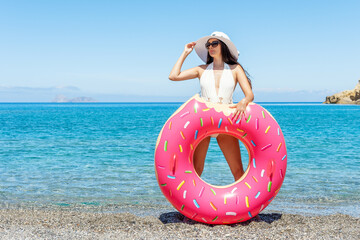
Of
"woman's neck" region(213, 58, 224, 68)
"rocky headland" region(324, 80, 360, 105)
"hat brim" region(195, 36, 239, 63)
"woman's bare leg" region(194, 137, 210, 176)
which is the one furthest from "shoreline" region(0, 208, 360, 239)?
"rocky headland" region(324, 80, 360, 105)

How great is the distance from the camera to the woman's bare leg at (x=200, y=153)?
12.4ft

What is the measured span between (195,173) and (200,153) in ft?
0.98

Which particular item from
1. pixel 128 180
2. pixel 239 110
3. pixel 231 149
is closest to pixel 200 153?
pixel 231 149

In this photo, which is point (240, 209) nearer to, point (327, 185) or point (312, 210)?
point (312, 210)

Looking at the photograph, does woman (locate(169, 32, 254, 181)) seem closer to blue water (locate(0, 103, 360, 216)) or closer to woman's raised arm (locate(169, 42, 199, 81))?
woman's raised arm (locate(169, 42, 199, 81))

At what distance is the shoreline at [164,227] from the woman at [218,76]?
557 millimetres

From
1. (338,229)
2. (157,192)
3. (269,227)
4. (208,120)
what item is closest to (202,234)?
(269,227)

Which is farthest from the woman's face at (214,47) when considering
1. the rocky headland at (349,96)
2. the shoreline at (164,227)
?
the rocky headland at (349,96)

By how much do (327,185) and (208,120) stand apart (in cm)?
369

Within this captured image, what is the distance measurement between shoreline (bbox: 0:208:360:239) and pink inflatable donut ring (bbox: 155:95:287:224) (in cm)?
17

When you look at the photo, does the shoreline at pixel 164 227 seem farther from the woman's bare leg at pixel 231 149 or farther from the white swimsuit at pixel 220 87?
the white swimsuit at pixel 220 87

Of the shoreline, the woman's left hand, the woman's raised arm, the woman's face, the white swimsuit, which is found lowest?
the shoreline

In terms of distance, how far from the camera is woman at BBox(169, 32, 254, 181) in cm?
368

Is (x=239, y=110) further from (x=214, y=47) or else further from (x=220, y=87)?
(x=214, y=47)
